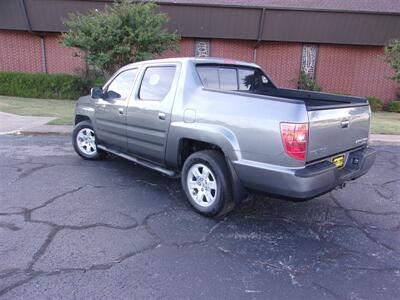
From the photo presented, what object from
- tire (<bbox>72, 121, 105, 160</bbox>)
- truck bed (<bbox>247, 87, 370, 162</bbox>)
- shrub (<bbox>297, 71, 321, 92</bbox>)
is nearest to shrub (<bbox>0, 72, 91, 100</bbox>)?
tire (<bbox>72, 121, 105, 160</bbox>)

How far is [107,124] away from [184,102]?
6.30ft

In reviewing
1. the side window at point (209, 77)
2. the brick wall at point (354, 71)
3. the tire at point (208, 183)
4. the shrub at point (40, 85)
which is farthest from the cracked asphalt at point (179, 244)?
the brick wall at point (354, 71)

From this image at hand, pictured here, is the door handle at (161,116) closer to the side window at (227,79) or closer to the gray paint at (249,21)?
the side window at (227,79)

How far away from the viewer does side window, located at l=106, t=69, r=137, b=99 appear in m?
5.00

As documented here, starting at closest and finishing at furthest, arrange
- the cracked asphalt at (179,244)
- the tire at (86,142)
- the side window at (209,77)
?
the cracked asphalt at (179,244), the side window at (209,77), the tire at (86,142)

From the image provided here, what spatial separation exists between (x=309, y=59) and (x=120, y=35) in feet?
36.1

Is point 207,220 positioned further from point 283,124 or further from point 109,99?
point 109,99

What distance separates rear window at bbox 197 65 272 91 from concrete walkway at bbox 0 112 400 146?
521 cm

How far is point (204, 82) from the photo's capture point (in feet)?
13.5

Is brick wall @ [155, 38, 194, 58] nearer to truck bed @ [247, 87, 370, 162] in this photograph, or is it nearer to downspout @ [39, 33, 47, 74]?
downspout @ [39, 33, 47, 74]

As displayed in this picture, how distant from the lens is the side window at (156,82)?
14.1 feet

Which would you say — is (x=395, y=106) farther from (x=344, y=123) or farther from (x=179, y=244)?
(x=179, y=244)

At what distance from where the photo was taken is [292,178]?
3080 mm

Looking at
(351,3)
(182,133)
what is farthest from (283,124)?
(351,3)
